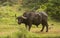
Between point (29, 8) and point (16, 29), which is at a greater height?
point (16, 29)

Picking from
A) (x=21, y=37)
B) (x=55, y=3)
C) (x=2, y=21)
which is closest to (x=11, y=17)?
(x=2, y=21)

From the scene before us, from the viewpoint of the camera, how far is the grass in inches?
655

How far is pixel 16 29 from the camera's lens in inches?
853

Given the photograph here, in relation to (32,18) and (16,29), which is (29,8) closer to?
(32,18)

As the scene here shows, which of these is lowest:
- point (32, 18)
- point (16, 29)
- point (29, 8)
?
point (29, 8)

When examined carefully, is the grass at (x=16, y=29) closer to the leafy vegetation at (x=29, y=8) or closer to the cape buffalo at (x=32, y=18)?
the leafy vegetation at (x=29, y=8)

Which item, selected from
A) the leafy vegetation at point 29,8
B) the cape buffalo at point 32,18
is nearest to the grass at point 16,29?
the leafy vegetation at point 29,8

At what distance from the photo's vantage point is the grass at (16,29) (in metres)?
16.6

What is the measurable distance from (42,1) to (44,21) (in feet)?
34.7

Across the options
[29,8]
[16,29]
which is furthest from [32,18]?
[29,8]

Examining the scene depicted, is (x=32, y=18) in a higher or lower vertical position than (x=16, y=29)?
higher

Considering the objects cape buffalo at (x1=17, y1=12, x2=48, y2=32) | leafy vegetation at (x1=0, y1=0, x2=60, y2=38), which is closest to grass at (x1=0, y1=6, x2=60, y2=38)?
leafy vegetation at (x1=0, y1=0, x2=60, y2=38)

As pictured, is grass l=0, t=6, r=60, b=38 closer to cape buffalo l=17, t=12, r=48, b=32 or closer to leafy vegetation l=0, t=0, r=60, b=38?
leafy vegetation l=0, t=0, r=60, b=38

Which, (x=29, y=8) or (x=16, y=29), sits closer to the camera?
(x=16, y=29)
